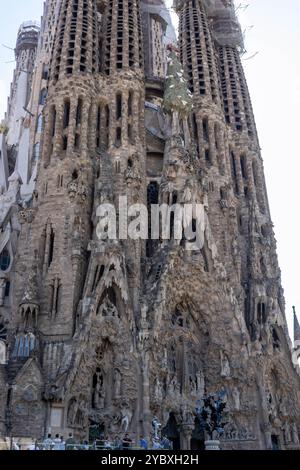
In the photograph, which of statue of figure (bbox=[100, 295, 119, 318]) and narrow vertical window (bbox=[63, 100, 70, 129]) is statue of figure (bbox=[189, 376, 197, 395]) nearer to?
statue of figure (bbox=[100, 295, 119, 318])

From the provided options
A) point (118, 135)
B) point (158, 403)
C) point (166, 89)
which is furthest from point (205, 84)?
point (158, 403)

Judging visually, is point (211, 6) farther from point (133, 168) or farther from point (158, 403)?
point (158, 403)

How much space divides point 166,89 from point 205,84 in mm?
4296

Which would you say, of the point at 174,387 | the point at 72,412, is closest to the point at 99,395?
the point at 72,412

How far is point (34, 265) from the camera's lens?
23844mm

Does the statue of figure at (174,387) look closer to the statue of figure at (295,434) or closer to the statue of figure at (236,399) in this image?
the statue of figure at (236,399)

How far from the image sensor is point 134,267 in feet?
83.0

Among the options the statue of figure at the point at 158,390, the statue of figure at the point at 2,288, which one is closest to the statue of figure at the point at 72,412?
the statue of figure at the point at 158,390

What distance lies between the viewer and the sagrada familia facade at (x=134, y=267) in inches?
861

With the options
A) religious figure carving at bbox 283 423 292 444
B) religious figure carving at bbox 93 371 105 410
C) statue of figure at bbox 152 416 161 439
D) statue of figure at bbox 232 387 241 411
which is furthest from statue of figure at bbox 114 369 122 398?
religious figure carving at bbox 283 423 292 444

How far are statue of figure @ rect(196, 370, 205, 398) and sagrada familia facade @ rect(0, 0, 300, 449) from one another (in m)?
0.11

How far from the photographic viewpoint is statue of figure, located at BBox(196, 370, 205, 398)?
25261 millimetres

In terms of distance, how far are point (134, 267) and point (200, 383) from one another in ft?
21.6

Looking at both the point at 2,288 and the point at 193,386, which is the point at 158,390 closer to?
the point at 193,386
